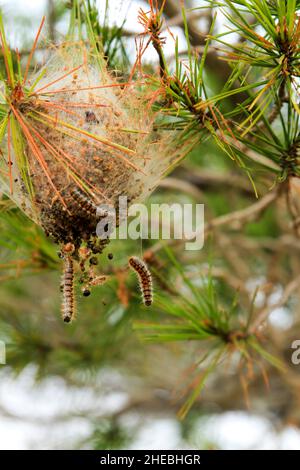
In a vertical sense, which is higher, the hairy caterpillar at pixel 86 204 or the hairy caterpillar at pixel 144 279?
the hairy caterpillar at pixel 86 204

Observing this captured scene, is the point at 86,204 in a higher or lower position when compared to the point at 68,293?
higher

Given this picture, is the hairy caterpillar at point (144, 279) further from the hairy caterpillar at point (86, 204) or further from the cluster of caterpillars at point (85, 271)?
the hairy caterpillar at point (86, 204)

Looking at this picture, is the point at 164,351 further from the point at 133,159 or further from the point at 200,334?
the point at 133,159

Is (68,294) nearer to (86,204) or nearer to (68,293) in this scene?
(68,293)

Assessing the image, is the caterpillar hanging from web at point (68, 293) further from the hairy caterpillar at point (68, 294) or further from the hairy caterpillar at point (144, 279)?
the hairy caterpillar at point (144, 279)

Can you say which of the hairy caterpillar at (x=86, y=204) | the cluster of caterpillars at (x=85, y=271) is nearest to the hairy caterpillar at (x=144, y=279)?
the cluster of caterpillars at (x=85, y=271)

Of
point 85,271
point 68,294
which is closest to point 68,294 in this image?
point 68,294

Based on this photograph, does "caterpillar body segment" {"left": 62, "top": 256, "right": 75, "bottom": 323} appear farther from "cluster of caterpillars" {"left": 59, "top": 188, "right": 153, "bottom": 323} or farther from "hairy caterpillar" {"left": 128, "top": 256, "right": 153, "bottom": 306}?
"hairy caterpillar" {"left": 128, "top": 256, "right": 153, "bottom": 306}
